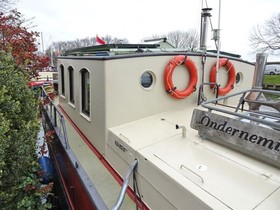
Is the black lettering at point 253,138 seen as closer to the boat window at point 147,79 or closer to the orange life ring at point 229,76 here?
the boat window at point 147,79

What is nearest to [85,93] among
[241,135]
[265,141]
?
[241,135]

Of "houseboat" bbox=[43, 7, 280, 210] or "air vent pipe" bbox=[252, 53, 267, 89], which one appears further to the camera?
"air vent pipe" bbox=[252, 53, 267, 89]

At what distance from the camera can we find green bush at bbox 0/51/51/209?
2734 mm

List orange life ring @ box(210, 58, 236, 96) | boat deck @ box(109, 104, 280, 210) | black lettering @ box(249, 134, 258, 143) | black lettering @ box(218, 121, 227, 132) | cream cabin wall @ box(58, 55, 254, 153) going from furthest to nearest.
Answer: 1. orange life ring @ box(210, 58, 236, 96)
2. cream cabin wall @ box(58, 55, 254, 153)
3. black lettering @ box(218, 121, 227, 132)
4. black lettering @ box(249, 134, 258, 143)
5. boat deck @ box(109, 104, 280, 210)

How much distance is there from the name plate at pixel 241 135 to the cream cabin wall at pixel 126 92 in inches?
44.5

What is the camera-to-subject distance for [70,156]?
3641 millimetres

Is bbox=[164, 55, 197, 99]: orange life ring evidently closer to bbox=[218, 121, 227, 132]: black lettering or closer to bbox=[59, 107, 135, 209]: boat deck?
bbox=[218, 121, 227, 132]: black lettering

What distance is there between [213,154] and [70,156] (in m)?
2.32

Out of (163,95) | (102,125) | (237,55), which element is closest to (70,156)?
(102,125)

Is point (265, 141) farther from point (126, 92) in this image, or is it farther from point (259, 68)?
point (126, 92)

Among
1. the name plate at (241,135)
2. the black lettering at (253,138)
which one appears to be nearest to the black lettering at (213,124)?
the name plate at (241,135)

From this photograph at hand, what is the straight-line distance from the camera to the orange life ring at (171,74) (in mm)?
3721

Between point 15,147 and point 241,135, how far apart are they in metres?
2.71

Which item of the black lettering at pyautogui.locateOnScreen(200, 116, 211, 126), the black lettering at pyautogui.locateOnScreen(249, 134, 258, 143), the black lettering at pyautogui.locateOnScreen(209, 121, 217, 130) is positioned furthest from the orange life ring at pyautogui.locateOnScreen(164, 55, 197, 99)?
the black lettering at pyautogui.locateOnScreen(249, 134, 258, 143)
